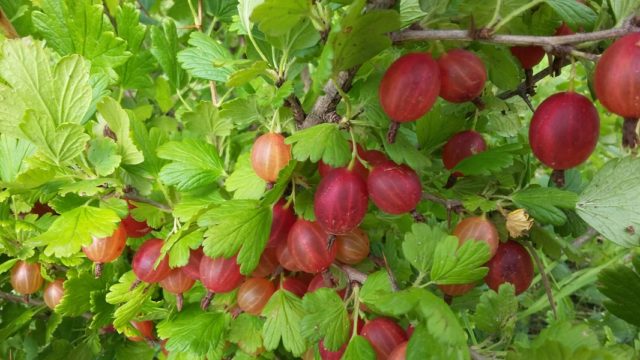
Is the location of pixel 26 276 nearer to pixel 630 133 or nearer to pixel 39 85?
pixel 39 85

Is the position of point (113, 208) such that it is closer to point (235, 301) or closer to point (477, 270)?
point (235, 301)

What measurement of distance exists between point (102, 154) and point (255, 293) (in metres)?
0.30

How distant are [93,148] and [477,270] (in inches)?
21.5

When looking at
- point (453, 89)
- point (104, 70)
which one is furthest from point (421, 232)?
point (104, 70)

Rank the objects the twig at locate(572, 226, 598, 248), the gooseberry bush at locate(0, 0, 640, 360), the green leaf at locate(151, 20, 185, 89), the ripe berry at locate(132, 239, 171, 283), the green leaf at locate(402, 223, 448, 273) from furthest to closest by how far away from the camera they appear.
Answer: the twig at locate(572, 226, 598, 248), the green leaf at locate(151, 20, 185, 89), the ripe berry at locate(132, 239, 171, 283), the green leaf at locate(402, 223, 448, 273), the gooseberry bush at locate(0, 0, 640, 360)

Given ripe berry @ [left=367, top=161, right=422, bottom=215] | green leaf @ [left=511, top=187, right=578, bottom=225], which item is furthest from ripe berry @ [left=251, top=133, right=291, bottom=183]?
green leaf @ [left=511, top=187, right=578, bottom=225]

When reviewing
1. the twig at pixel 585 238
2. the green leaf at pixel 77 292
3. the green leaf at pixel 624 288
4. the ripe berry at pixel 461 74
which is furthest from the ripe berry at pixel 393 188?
the twig at pixel 585 238

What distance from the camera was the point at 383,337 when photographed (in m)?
0.60

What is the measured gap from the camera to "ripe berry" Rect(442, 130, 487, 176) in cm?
70

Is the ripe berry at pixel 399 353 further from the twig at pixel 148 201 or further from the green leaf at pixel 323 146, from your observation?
the twig at pixel 148 201

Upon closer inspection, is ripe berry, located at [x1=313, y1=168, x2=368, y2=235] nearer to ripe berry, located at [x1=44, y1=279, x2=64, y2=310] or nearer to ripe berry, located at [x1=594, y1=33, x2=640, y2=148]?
ripe berry, located at [x1=594, y1=33, x2=640, y2=148]

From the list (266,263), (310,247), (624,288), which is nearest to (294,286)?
(266,263)

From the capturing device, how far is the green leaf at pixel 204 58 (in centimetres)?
76

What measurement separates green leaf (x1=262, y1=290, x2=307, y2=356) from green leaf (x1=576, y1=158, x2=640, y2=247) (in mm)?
406
